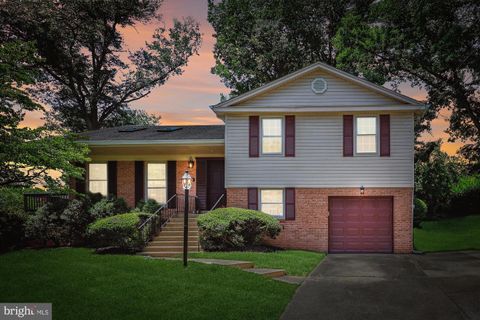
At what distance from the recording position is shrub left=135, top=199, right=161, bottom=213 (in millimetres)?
18500

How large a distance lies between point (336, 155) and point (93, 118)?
24.6m

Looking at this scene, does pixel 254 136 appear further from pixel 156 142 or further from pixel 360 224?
pixel 360 224

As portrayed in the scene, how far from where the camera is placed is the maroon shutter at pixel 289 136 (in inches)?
688

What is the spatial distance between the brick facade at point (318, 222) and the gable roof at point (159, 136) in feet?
15.0

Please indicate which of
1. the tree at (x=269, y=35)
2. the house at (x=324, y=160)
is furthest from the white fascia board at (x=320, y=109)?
the tree at (x=269, y=35)

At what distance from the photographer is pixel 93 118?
35.2 meters

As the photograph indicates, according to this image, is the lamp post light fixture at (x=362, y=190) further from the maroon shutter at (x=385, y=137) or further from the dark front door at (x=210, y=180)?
the dark front door at (x=210, y=180)

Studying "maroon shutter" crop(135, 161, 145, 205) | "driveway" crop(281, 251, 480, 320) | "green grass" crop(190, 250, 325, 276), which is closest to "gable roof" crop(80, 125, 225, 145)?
"maroon shutter" crop(135, 161, 145, 205)

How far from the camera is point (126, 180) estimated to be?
19781 millimetres

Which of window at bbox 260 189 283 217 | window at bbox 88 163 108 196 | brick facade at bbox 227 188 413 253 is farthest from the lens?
window at bbox 88 163 108 196

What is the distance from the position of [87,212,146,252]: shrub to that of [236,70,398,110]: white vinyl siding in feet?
21.7

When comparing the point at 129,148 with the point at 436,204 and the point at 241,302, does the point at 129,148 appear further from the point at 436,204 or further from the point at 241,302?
the point at 436,204

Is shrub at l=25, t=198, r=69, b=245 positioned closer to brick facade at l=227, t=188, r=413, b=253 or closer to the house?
the house

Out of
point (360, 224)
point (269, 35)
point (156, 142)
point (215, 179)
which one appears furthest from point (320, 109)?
point (269, 35)
